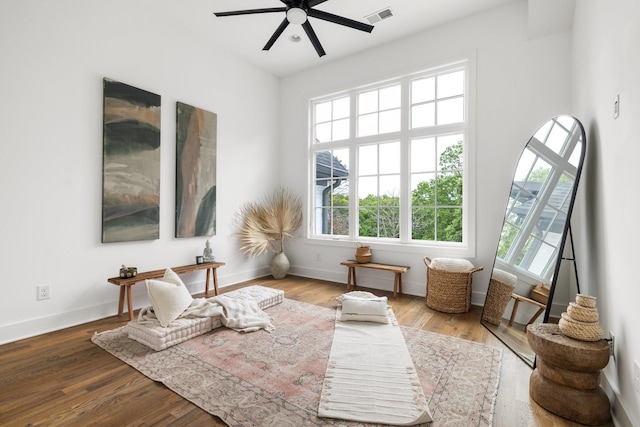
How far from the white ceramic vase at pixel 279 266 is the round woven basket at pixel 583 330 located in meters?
3.54

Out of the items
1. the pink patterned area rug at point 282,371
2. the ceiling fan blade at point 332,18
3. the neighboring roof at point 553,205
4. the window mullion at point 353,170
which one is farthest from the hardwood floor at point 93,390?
the ceiling fan blade at point 332,18

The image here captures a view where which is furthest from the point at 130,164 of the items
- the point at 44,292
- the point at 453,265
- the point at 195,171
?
the point at 453,265

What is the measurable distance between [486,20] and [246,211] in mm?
3815

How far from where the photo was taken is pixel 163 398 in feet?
5.63

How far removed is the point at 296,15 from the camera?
102 inches

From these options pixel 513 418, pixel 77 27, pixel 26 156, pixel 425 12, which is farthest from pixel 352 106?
pixel 513 418

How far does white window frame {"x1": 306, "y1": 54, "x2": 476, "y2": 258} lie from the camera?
355 cm

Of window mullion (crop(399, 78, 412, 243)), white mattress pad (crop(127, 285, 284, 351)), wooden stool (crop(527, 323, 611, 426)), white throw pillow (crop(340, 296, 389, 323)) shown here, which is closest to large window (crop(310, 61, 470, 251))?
window mullion (crop(399, 78, 412, 243))

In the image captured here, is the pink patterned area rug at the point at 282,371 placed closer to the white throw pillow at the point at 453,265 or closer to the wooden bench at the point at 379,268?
the white throw pillow at the point at 453,265

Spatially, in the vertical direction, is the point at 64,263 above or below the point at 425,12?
below

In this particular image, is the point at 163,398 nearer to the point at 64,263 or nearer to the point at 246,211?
the point at 64,263

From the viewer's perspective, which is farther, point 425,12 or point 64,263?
point 425,12

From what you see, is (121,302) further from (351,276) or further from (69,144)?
(351,276)

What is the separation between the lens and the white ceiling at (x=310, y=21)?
11.0ft
